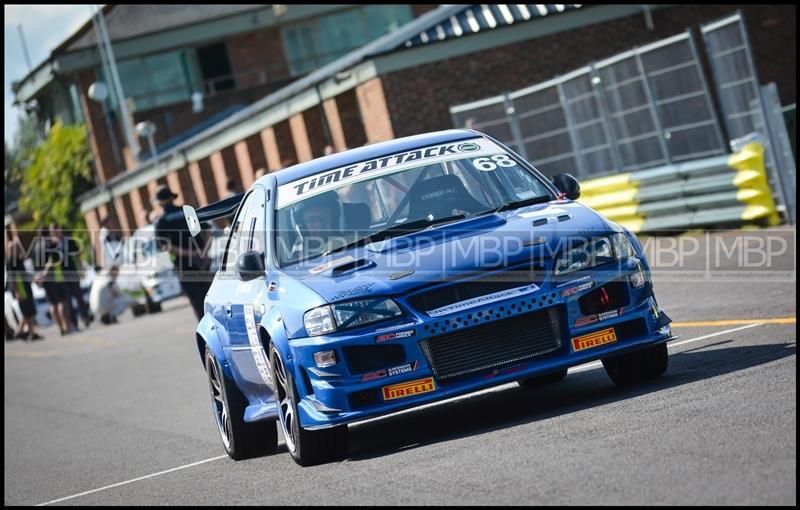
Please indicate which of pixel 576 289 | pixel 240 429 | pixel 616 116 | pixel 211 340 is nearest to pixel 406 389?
pixel 576 289

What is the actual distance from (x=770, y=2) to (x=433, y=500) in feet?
90.2

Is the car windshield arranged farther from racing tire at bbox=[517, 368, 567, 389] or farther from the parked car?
the parked car

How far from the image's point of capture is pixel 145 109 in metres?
58.5

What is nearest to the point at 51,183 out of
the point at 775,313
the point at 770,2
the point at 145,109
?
the point at 145,109

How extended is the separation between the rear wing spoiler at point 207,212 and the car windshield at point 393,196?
84cm

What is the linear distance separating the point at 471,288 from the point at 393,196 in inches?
50.2

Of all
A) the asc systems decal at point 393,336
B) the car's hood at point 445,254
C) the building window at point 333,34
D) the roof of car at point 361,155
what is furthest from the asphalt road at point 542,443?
the building window at point 333,34

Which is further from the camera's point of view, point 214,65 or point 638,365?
point 214,65

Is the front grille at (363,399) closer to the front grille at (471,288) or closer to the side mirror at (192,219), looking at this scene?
the front grille at (471,288)

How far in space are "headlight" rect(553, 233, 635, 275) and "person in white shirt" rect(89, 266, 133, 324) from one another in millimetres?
23774

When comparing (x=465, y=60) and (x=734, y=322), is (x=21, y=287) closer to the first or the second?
(x=465, y=60)

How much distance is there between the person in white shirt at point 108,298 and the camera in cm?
3083

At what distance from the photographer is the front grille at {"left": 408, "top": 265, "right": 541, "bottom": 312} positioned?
751 cm

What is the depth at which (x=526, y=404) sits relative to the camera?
28.7 ft
